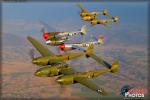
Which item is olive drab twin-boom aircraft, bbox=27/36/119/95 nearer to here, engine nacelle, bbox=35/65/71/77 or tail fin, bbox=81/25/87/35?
engine nacelle, bbox=35/65/71/77

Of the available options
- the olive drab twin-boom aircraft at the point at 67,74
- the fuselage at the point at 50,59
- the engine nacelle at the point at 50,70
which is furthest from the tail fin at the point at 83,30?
the engine nacelle at the point at 50,70

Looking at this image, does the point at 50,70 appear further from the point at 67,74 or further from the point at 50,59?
the point at 50,59

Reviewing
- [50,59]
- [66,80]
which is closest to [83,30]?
[50,59]

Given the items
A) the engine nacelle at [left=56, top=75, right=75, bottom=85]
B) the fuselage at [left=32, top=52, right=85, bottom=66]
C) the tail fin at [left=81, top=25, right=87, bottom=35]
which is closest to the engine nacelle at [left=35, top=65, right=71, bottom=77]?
the engine nacelle at [left=56, top=75, right=75, bottom=85]

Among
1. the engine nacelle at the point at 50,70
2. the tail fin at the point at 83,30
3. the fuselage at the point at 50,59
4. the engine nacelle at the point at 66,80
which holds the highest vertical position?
the tail fin at the point at 83,30

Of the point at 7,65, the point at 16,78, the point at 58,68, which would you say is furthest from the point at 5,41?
the point at 58,68

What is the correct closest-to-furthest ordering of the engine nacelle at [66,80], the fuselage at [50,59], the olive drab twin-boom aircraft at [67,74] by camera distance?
1. the engine nacelle at [66,80]
2. the olive drab twin-boom aircraft at [67,74]
3. the fuselage at [50,59]

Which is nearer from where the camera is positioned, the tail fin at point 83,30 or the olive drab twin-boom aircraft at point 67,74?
the olive drab twin-boom aircraft at point 67,74

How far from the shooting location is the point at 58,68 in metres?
40.7

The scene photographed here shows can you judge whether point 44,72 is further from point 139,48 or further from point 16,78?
point 139,48

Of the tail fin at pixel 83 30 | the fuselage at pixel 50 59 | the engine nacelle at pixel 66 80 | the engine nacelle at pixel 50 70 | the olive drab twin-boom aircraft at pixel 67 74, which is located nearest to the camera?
the engine nacelle at pixel 66 80

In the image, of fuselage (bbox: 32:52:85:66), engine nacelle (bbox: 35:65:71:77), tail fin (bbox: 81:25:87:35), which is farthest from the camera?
tail fin (bbox: 81:25:87:35)

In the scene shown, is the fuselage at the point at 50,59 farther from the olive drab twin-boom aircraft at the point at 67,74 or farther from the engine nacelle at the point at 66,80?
the engine nacelle at the point at 66,80

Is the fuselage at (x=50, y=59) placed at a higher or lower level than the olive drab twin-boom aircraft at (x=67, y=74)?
higher
